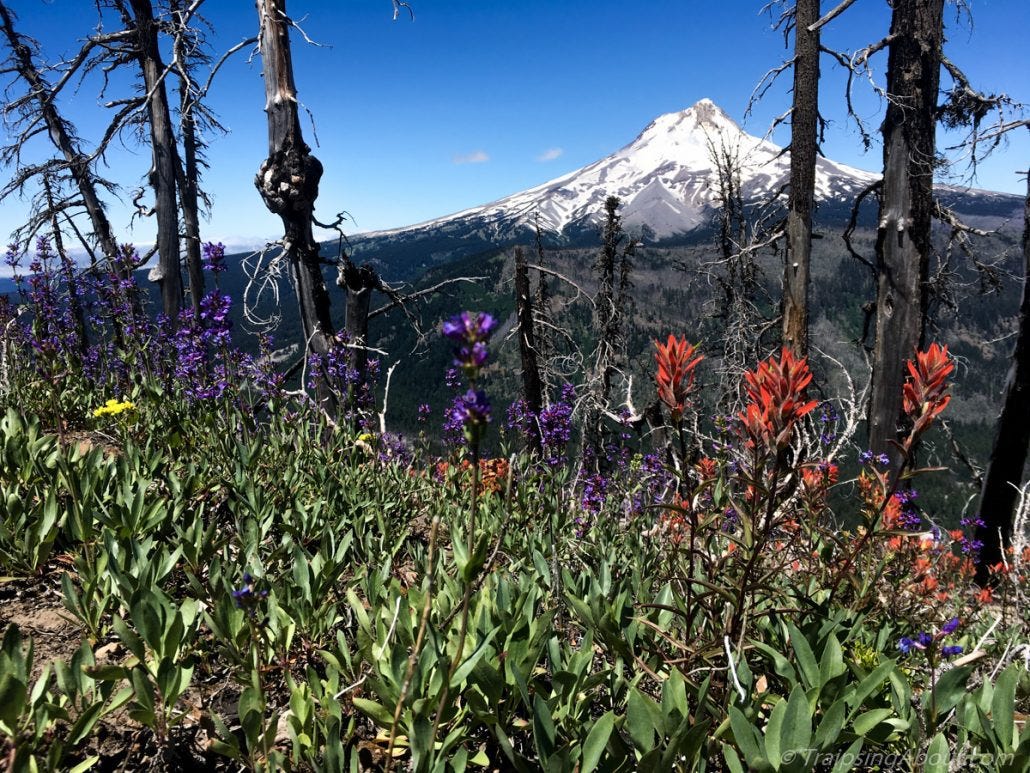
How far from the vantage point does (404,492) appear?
4652 mm

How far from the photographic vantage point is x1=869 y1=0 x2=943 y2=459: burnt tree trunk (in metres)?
7.64

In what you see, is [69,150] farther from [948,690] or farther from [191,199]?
[948,690]

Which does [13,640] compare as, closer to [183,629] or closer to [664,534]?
[183,629]

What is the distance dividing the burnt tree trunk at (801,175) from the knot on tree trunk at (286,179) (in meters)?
6.57

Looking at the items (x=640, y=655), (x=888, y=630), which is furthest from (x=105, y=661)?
(x=888, y=630)

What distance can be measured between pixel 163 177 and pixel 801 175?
35.4 ft

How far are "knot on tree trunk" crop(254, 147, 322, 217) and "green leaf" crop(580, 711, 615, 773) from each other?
6168 millimetres

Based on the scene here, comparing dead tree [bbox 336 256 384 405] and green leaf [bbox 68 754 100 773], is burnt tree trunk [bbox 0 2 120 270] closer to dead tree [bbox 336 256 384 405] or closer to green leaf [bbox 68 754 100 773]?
dead tree [bbox 336 256 384 405]

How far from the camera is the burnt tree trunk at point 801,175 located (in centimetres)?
830

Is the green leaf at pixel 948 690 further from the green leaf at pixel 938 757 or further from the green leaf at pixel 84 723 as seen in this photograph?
the green leaf at pixel 84 723

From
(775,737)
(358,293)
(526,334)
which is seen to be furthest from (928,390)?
(526,334)

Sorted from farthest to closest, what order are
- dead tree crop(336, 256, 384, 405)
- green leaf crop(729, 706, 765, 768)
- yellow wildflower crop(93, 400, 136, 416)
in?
dead tree crop(336, 256, 384, 405) < yellow wildflower crop(93, 400, 136, 416) < green leaf crop(729, 706, 765, 768)

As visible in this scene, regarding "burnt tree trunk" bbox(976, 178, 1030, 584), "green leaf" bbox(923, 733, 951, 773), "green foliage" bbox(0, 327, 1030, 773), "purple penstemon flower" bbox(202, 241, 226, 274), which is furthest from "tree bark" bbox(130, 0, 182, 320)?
"burnt tree trunk" bbox(976, 178, 1030, 584)

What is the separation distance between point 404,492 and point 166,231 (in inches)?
357
